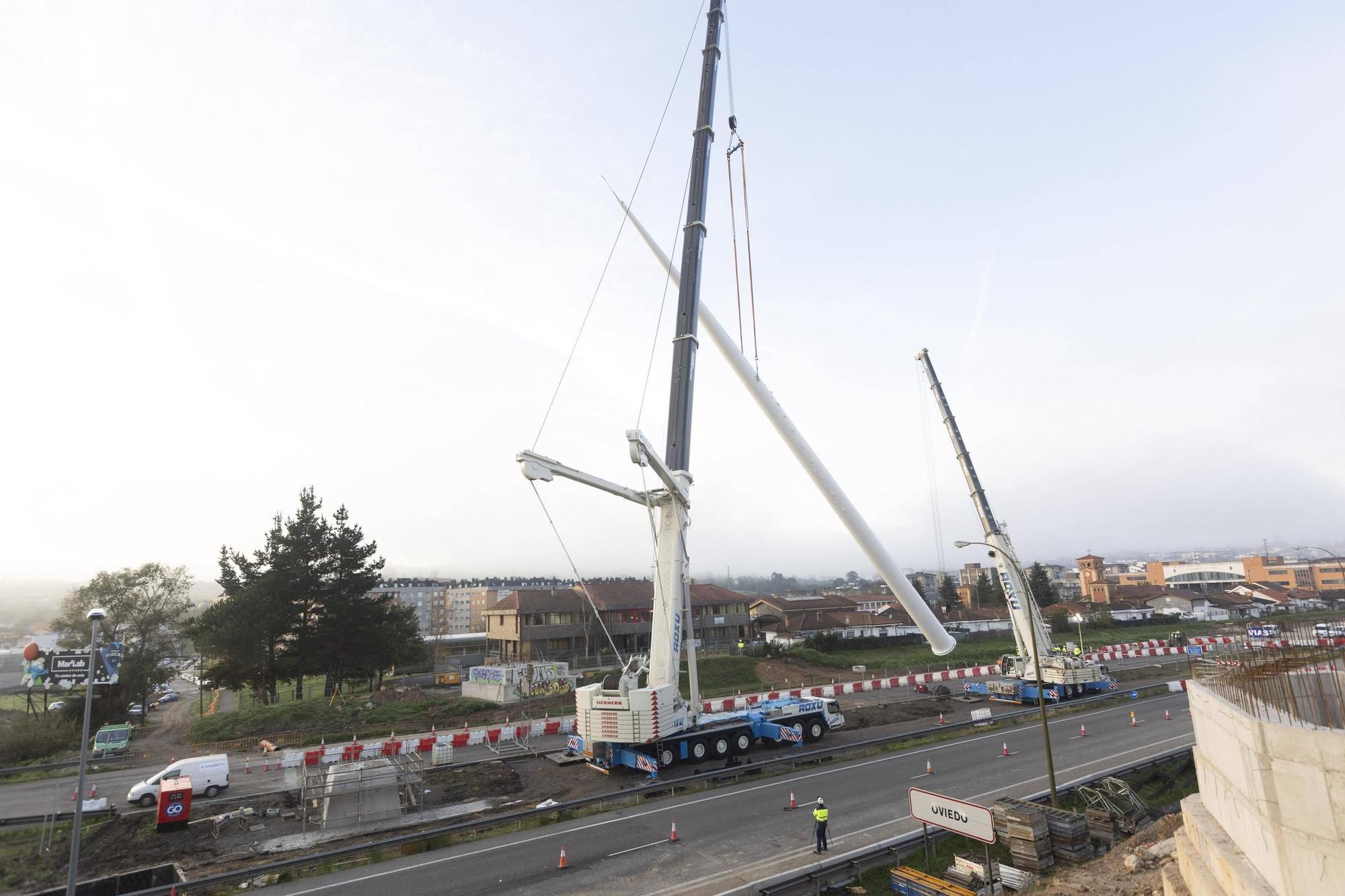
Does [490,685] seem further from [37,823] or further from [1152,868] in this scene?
[1152,868]

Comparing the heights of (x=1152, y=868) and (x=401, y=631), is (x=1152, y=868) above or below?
below

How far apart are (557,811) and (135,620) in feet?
127

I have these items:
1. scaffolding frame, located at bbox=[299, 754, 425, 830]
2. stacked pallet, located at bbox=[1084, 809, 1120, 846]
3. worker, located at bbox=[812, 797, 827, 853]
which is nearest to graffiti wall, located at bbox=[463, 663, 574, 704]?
scaffolding frame, located at bbox=[299, 754, 425, 830]

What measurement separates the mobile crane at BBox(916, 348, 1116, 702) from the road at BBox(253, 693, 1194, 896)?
9673 mm

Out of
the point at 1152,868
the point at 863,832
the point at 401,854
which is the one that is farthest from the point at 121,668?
the point at 1152,868

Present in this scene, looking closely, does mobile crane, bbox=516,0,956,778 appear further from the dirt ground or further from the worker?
the dirt ground

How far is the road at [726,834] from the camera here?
14.3 m

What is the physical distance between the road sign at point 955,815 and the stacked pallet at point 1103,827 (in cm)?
422

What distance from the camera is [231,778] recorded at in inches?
997

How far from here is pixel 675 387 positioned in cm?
2367

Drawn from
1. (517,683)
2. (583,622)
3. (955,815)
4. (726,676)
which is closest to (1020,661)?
(726,676)

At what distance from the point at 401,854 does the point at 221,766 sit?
1097 centimetres

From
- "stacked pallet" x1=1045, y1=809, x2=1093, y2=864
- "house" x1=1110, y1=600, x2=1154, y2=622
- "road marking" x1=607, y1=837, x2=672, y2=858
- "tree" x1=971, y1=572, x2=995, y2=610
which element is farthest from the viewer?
"tree" x1=971, y1=572, x2=995, y2=610

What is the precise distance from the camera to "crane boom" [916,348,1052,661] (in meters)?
34.2
